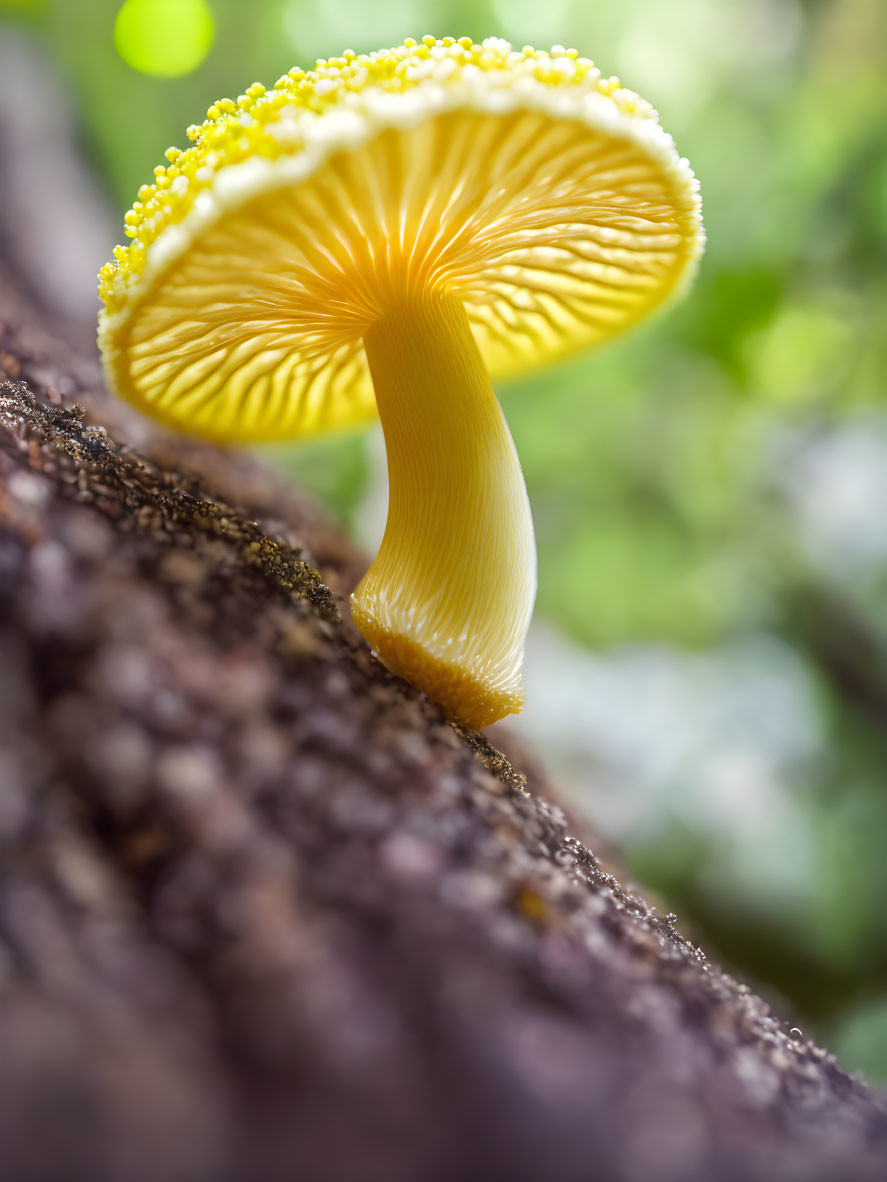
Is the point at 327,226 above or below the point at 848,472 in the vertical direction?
below

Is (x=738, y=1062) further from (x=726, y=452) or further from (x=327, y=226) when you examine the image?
(x=726, y=452)

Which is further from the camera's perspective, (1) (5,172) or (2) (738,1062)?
(1) (5,172)

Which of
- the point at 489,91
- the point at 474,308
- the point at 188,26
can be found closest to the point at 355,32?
the point at 188,26

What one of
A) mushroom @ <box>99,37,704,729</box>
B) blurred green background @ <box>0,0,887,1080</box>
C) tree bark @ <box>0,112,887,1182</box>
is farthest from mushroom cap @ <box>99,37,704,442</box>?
blurred green background @ <box>0,0,887,1080</box>

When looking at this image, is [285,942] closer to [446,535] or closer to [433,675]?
[433,675]

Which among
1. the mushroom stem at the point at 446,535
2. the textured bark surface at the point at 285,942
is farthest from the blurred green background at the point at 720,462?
the textured bark surface at the point at 285,942

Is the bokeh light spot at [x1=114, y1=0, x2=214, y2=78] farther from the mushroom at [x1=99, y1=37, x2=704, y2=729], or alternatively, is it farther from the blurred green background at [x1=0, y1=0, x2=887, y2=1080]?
the mushroom at [x1=99, y1=37, x2=704, y2=729]

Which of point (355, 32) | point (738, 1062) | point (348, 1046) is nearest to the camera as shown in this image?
point (348, 1046)
